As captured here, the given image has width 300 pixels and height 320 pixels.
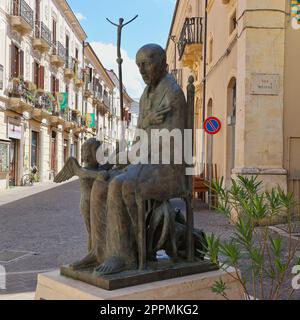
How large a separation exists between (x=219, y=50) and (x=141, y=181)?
11.4 metres

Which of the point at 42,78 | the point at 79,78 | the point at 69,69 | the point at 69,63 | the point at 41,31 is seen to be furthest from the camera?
the point at 79,78

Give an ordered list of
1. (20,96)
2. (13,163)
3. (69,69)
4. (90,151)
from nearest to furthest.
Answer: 1. (90,151)
2. (20,96)
3. (13,163)
4. (69,69)

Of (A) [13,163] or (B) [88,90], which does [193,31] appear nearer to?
(A) [13,163]

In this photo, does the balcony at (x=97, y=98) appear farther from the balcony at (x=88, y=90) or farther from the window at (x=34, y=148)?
the window at (x=34, y=148)

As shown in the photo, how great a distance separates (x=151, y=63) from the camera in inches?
127

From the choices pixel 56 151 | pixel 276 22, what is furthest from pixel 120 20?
pixel 56 151

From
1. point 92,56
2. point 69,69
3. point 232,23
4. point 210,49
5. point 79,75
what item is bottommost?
point 232,23

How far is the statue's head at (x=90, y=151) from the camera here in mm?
3273

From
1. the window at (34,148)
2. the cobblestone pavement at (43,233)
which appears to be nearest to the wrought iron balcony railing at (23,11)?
the window at (34,148)

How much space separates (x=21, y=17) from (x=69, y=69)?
10641mm

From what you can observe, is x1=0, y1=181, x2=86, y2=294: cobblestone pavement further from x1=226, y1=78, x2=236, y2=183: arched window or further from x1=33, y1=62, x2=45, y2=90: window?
x1=33, y1=62, x2=45, y2=90: window

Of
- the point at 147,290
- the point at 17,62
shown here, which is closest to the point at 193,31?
the point at 17,62

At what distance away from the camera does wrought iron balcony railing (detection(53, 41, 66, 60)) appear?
26.2m
